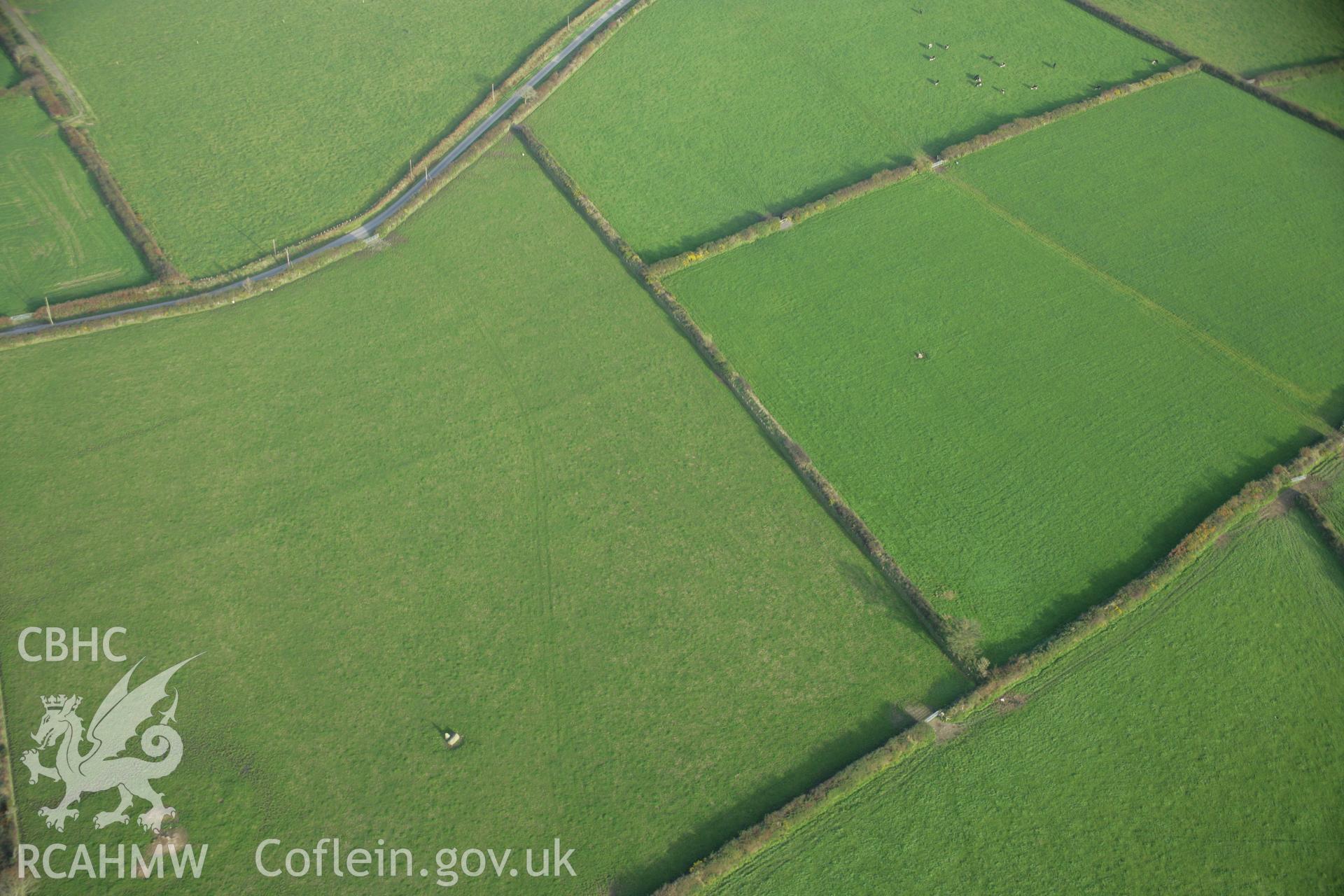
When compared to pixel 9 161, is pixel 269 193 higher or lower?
lower

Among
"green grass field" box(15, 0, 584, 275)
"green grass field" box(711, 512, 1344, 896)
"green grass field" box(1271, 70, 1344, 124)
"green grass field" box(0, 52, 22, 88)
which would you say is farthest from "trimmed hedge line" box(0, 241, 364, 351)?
"green grass field" box(1271, 70, 1344, 124)

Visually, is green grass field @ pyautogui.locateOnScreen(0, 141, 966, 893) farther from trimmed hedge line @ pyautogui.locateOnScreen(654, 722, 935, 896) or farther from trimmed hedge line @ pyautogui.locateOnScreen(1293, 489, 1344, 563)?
trimmed hedge line @ pyautogui.locateOnScreen(1293, 489, 1344, 563)

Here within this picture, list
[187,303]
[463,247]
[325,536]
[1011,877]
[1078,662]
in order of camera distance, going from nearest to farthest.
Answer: [1011,877] → [1078,662] → [325,536] → [187,303] → [463,247]

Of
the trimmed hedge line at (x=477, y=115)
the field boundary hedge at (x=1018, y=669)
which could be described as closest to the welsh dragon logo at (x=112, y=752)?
the field boundary hedge at (x=1018, y=669)

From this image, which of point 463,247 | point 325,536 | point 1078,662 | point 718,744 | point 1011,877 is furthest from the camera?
point 463,247

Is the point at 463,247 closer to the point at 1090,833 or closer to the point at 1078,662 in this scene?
the point at 1078,662

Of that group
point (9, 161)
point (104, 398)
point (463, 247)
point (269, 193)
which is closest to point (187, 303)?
point (104, 398)
